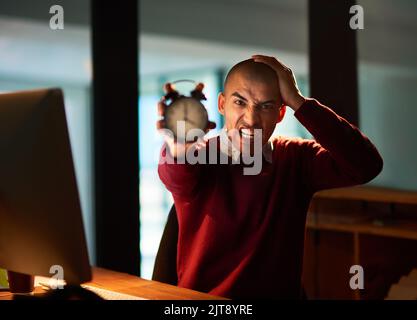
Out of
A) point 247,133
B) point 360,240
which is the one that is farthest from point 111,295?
point 360,240

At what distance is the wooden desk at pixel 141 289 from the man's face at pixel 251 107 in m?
0.43

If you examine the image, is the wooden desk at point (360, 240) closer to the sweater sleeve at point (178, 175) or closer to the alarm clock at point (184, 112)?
the sweater sleeve at point (178, 175)

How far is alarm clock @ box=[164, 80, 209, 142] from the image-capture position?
143 centimetres

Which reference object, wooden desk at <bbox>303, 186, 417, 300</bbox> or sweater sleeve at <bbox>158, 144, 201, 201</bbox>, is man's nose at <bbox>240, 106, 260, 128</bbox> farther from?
wooden desk at <bbox>303, 186, 417, 300</bbox>

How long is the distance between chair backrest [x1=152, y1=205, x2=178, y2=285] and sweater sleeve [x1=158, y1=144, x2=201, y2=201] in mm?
170

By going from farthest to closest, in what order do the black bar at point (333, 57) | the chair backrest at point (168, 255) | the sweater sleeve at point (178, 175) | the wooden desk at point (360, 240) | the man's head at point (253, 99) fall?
1. the black bar at point (333, 57)
2. the wooden desk at point (360, 240)
3. the chair backrest at point (168, 255)
4. the man's head at point (253, 99)
5. the sweater sleeve at point (178, 175)

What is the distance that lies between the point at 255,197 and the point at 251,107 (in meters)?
0.25

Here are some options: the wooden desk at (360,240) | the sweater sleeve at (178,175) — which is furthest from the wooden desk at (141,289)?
the wooden desk at (360,240)

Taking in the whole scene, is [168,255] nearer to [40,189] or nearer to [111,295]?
[111,295]

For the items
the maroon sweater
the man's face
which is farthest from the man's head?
the maroon sweater

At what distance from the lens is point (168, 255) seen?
184 cm

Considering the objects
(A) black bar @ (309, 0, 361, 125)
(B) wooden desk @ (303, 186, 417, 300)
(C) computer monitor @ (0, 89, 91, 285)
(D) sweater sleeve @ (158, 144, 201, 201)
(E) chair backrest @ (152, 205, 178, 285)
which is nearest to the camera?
(C) computer monitor @ (0, 89, 91, 285)

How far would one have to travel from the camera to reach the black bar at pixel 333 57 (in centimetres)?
315

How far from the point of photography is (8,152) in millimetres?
1316
